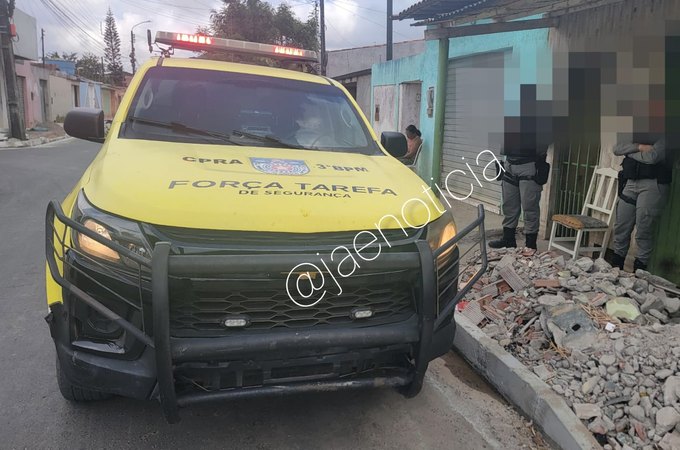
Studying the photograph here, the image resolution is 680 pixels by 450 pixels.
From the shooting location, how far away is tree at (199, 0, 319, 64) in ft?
89.7

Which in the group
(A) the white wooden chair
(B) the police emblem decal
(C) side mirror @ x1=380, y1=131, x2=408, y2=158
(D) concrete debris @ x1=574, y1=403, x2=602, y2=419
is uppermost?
(C) side mirror @ x1=380, y1=131, x2=408, y2=158

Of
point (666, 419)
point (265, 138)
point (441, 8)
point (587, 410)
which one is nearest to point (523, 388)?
point (587, 410)

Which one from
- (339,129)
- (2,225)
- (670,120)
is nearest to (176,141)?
(339,129)

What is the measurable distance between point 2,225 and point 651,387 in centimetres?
727

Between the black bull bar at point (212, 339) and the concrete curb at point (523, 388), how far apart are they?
0.87 metres

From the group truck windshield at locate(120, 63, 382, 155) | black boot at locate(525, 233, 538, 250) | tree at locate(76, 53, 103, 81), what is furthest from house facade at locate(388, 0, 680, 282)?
tree at locate(76, 53, 103, 81)

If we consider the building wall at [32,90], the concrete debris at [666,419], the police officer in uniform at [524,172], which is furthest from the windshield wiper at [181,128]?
the building wall at [32,90]

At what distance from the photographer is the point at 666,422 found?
103 inches

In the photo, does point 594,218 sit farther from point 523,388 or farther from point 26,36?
point 26,36

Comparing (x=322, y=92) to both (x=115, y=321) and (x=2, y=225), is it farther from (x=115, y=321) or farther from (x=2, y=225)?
(x=2, y=225)

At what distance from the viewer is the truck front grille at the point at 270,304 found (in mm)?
2152

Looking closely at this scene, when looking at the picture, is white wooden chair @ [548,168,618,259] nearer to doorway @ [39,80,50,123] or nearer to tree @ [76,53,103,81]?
doorway @ [39,80,50,123]

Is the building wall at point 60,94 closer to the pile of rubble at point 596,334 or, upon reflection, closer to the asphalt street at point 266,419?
the asphalt street at point 266,419

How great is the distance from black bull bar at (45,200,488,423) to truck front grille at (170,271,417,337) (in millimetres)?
61
